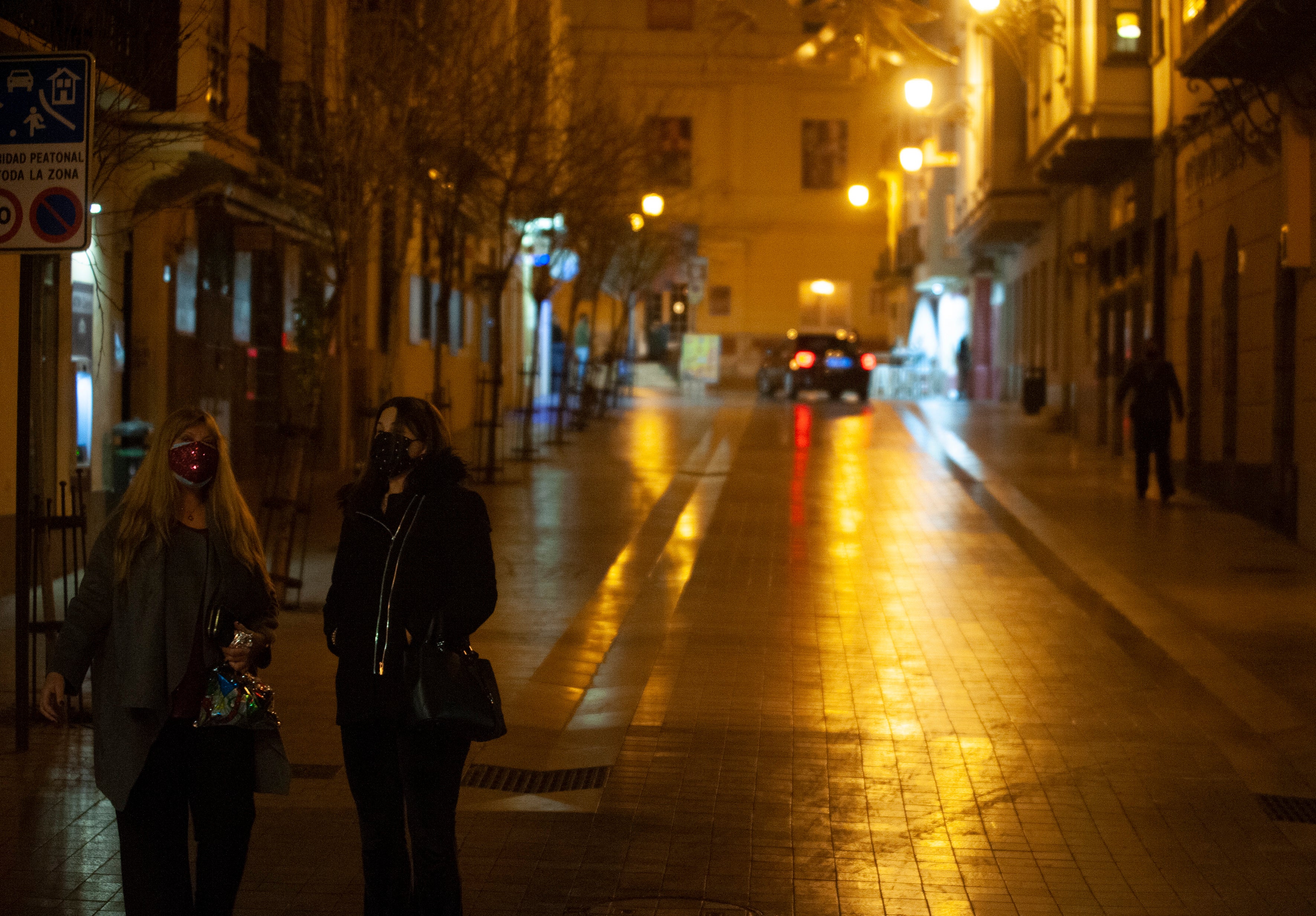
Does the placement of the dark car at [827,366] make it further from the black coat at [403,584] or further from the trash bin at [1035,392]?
the black coat at [403,584]

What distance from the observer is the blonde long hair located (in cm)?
456

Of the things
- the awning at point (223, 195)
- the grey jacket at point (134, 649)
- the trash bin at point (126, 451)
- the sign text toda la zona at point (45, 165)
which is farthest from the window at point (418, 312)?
the grey jacket at point (134, 649)

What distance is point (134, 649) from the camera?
4.53 metres

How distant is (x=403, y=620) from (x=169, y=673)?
2.07ft

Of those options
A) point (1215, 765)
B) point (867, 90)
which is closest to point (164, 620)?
point (1215, 765)

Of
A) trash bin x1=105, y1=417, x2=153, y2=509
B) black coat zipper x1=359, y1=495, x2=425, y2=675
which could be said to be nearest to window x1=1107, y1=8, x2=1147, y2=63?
trash bin x1=105, y1=417, x2=153, y2=509

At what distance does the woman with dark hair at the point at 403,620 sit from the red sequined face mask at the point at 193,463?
0.40 m

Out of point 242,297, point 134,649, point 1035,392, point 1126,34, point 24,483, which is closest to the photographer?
point 134,649

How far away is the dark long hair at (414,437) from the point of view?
4.64 meters

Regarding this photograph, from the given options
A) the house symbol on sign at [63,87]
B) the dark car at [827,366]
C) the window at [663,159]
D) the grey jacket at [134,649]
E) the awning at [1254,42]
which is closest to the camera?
the grey jacket at [134,649]

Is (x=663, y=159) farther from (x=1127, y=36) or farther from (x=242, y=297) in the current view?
(x=242, y=297)

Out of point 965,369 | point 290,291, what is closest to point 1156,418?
point 290,291

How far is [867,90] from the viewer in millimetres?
62781

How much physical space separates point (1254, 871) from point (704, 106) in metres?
59.3
